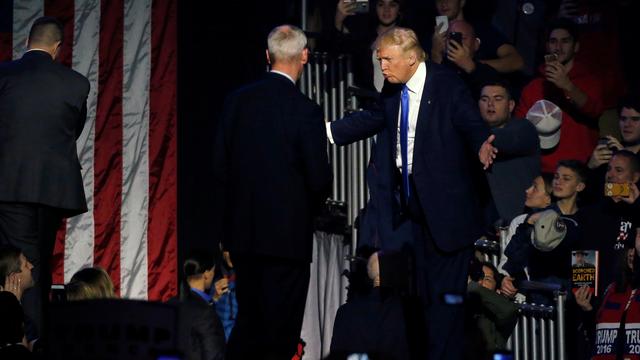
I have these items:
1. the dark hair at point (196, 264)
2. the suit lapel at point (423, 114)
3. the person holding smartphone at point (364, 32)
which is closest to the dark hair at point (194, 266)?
the dark hair at point (196, 264)

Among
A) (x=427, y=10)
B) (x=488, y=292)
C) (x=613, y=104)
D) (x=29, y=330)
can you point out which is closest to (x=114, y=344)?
(x=29, y=330)

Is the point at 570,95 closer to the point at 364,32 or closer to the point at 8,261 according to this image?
the point at 364,32

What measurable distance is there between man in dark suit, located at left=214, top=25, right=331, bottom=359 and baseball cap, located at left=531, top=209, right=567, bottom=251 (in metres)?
2.71

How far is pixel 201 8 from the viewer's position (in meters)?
11.2

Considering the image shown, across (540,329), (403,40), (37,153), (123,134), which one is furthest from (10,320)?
(123,134)

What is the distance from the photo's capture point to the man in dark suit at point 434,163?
6289 millimetres

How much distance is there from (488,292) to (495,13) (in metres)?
3.46

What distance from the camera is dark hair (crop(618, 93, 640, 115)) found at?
922cm

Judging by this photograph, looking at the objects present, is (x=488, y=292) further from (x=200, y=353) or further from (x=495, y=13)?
(x=495, y=13)

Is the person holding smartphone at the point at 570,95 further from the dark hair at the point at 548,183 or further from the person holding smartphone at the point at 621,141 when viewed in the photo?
the dark hair at the point at 548,183

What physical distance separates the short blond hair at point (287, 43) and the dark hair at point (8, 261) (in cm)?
182

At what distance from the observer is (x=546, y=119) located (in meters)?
9.88

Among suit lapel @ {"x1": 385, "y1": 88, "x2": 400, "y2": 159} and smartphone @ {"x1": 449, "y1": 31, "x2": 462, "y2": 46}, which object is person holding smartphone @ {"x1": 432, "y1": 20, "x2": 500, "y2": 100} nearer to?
smartphone @ {"x1": 449, "y1": 31, "x2": 462, "y2": 46}

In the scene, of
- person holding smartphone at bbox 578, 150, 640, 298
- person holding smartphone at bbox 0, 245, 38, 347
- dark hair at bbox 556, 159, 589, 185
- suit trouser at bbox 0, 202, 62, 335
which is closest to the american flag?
suit trouser at bbox 0, 202, 62, 335
